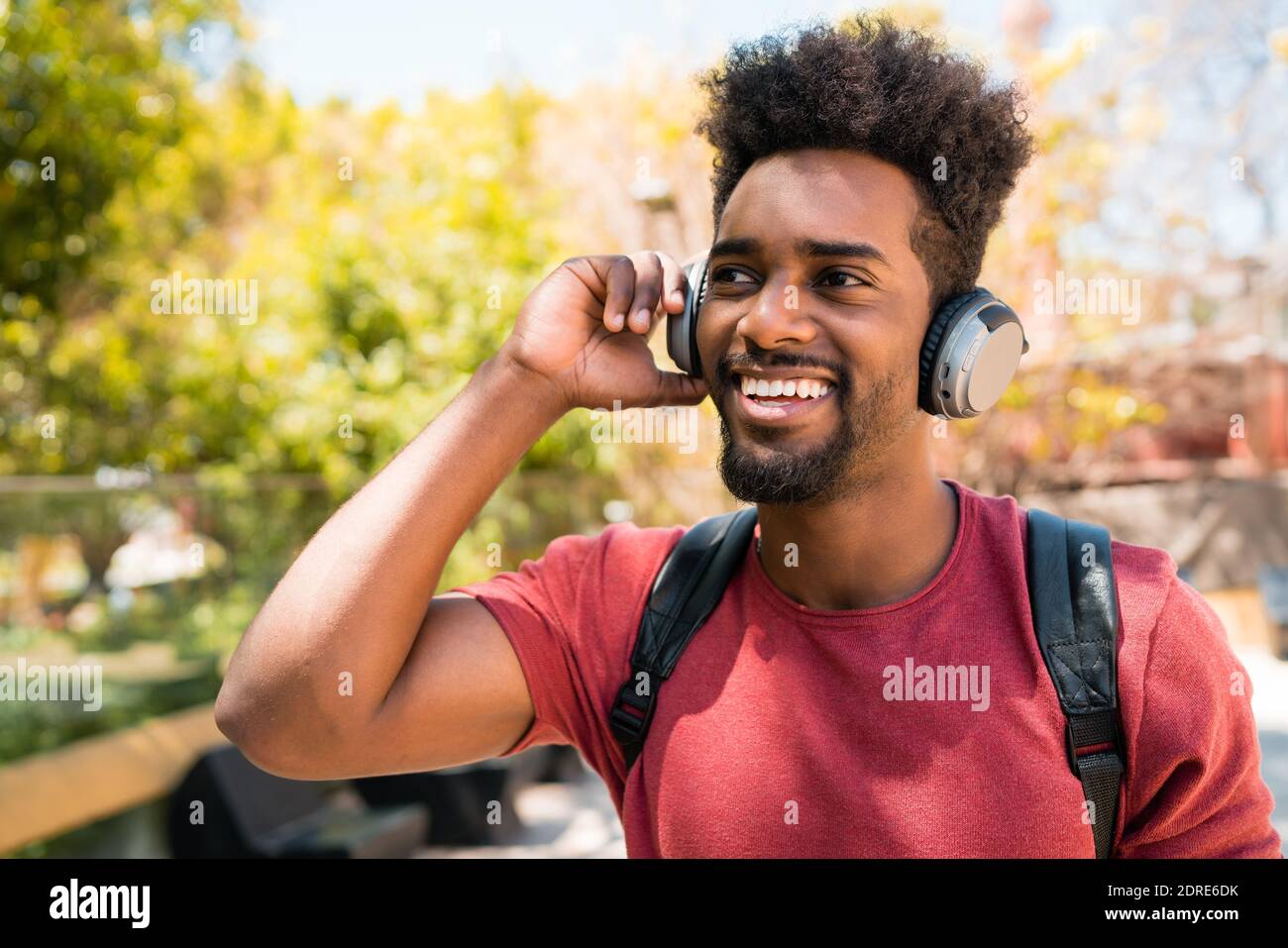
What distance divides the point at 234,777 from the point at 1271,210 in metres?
8.45

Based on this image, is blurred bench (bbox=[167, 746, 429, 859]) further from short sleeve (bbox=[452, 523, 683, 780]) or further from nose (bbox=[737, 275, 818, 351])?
nose (bbox=[737, 275, 818, 351])

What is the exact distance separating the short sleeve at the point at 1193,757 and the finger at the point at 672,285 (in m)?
0.90

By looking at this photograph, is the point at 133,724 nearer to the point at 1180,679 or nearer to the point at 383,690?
the point at 383,690

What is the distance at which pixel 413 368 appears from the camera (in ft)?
25.5

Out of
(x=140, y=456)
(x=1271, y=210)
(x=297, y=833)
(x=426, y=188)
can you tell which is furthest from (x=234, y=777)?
(x=1271, y=210)

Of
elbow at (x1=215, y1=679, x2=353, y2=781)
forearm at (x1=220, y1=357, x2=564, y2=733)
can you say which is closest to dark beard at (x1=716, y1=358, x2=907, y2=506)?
forearm at (x1=220, y1=357, x2=564, y2=733)

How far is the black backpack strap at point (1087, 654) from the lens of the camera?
5.02 ft

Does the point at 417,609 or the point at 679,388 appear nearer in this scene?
the point at 417,609

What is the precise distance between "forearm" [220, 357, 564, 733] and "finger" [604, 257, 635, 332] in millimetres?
283

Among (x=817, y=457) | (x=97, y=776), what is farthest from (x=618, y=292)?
(x=97, y=776)

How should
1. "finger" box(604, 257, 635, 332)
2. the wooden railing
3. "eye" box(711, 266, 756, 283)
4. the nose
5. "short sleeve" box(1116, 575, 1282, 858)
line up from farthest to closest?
the wooden railing, "finger" box(604, 257, 635, 332), "eye" box(711, 266, 756, 283), the nose, "short sleeve" box(1116, 575, 1282, 858)

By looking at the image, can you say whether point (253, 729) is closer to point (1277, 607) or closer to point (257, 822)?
point (257, 822)

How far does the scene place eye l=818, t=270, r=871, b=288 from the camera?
67.3 inches

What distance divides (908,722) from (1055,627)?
251 millimetres
